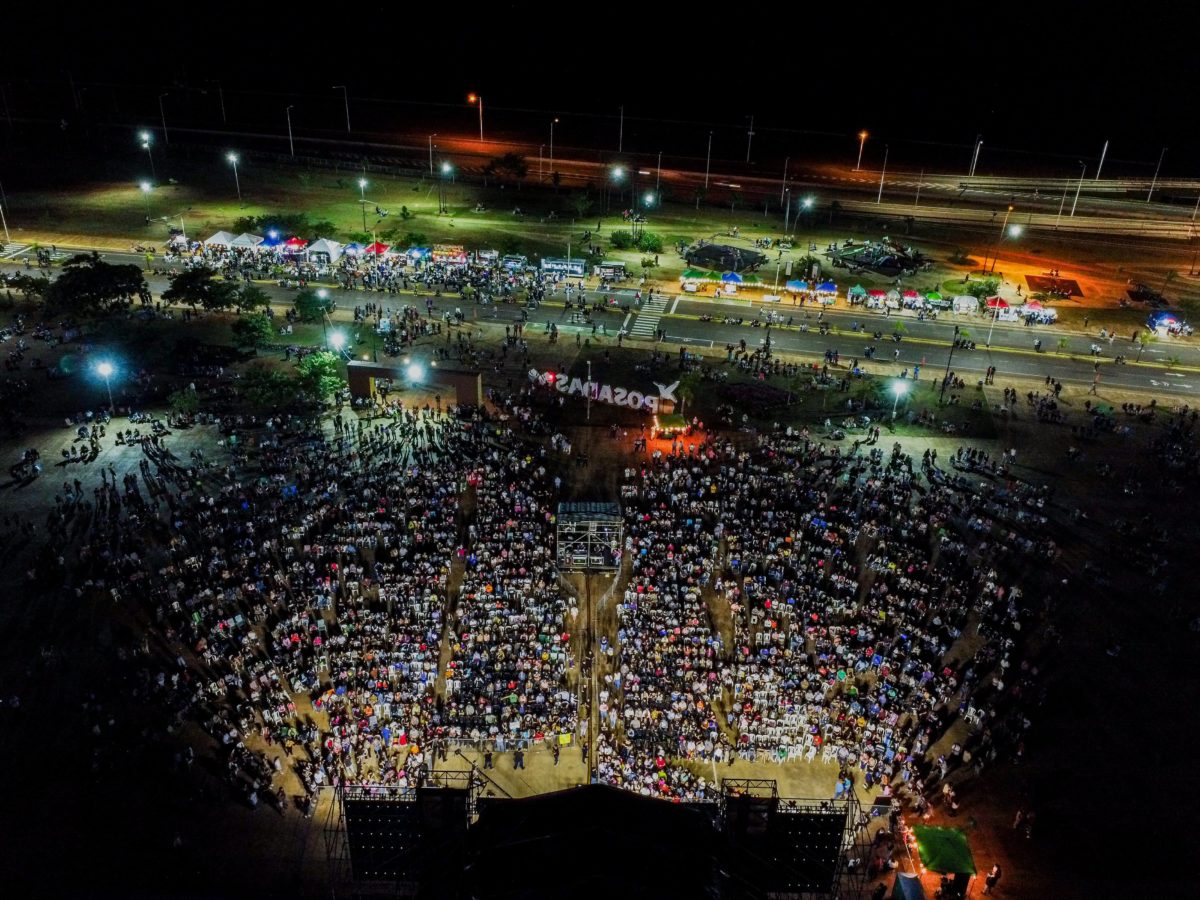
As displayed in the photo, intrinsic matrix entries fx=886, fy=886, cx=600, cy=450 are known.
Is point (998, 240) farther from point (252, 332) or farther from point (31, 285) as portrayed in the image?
point (31, 285)

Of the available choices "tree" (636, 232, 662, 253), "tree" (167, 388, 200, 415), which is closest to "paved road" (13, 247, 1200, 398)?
"tree" (636, 232, 662, 253)

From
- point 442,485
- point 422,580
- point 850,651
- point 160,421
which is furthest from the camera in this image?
point 160,421

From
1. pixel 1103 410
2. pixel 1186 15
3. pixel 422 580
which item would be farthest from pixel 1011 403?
pixel 1186 15

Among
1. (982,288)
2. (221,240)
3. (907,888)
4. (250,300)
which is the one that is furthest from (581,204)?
(907,888)

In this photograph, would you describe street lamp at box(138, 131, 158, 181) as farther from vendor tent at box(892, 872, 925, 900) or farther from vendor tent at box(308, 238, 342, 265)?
vendor tent at box(892, 872, 925, 900)

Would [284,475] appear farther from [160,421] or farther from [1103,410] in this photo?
[1103,410]

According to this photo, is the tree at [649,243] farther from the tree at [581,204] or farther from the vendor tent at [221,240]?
the vendor tent at [221,240]
